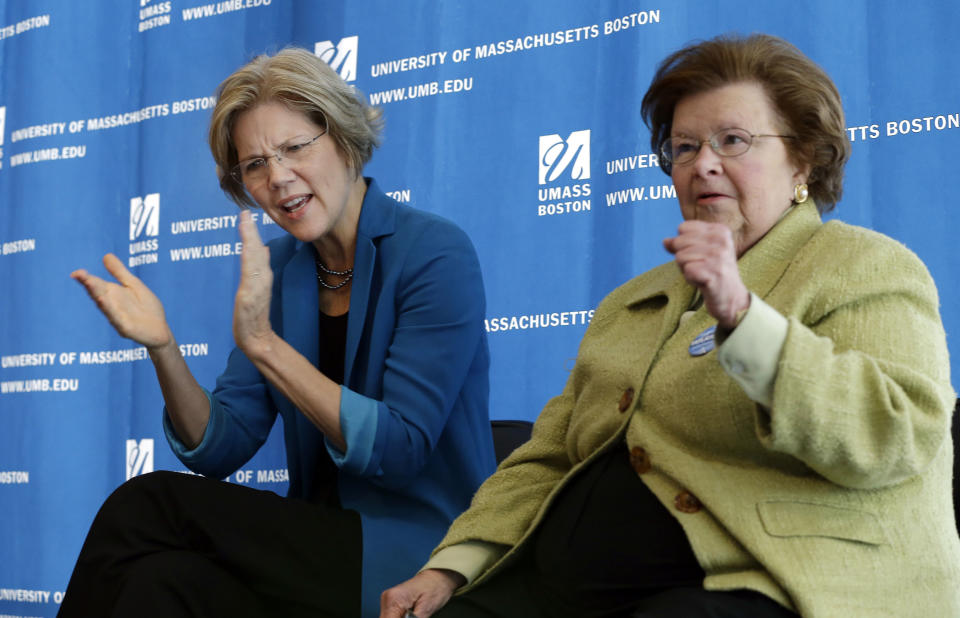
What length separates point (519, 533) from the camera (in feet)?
4.99

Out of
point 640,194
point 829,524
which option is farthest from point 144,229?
point 829,524

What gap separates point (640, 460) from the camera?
1.33 m

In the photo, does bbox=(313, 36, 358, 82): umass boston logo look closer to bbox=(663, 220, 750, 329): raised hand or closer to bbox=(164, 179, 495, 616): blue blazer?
bbox=(164, 179, 495, 616): blue blazer

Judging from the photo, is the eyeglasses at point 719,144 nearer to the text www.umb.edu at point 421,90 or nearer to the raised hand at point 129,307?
the raised hand at point 129,307

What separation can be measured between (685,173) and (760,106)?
0.14 m

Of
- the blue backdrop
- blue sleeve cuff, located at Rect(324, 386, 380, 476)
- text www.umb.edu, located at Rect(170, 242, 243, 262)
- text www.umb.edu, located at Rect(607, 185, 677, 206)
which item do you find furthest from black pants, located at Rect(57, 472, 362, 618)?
text www.umb.edu, located at Rect(170, 242, 243, 262)

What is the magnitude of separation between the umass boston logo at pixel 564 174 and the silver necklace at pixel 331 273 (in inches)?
33.2

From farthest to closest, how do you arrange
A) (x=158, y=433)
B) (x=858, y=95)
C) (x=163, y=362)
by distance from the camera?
(x=158, y=433) < (x=858, y=95) < (x=163, y=362)

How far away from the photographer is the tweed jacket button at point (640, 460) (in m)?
1.32

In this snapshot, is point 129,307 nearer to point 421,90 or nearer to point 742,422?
point 742,422

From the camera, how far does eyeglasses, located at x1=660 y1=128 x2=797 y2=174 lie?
57.4 inches

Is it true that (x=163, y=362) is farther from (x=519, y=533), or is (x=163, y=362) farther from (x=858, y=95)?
(x=858, y=95)

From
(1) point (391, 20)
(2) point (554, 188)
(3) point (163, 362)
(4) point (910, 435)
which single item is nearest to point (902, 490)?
(4) point (910, 435)

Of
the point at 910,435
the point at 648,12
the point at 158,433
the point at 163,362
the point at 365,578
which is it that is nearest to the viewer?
the point at 910,435
